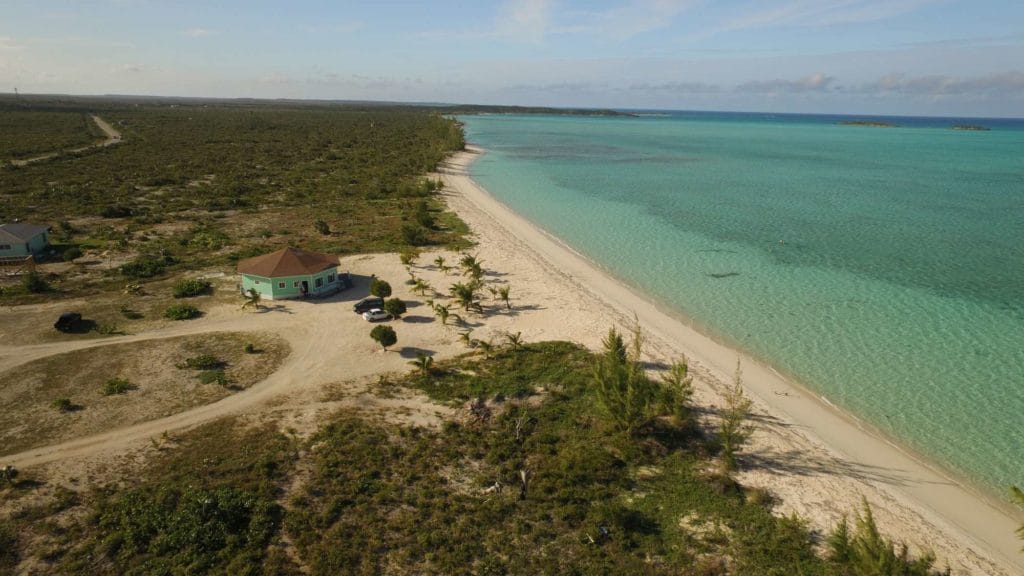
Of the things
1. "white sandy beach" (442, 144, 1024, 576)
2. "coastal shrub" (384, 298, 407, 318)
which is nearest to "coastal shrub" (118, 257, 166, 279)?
"coastal shrub" (384, 298, 407, 318)

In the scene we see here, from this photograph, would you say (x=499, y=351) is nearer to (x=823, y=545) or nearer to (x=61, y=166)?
(x=823, y=545)

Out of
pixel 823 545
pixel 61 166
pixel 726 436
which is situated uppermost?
pixel 61 166

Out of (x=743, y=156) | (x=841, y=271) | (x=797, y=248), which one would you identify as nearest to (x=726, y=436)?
(x=841, y=271)

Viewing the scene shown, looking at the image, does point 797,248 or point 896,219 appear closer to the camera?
point 797,248

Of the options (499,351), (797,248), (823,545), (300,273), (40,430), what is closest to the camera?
(823,545)

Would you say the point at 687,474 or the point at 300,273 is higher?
the point at 300,273

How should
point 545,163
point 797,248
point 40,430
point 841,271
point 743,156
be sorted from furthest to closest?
point 743,156, point 545,163, point 797,248, point 841,271, point 40,430

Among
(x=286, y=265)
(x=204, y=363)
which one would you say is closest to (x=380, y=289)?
(x=286, y=265)
